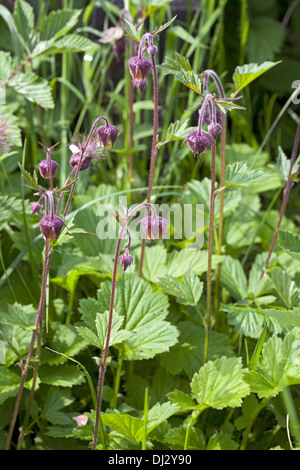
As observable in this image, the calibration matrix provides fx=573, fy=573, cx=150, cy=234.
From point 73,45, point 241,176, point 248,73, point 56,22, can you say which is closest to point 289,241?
point 241,176

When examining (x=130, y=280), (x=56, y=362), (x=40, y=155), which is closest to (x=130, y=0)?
(x=40, y=155)

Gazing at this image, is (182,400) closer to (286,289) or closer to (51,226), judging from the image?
(286,289)

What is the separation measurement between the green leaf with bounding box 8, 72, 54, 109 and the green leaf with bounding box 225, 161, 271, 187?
66cm

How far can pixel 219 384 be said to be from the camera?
136cm

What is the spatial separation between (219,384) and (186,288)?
0.81 feet

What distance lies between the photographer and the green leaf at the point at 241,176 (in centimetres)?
127

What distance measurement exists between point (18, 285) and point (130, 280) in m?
0.44

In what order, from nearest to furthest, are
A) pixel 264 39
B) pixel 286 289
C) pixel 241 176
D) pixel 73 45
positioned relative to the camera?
pixel 241 176
pixel 286 289
pixel 73 45
pixel 264 39

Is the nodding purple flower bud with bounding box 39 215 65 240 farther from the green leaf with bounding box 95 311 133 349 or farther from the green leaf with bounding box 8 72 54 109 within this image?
the green leaf with bounding box 8 72 54 109

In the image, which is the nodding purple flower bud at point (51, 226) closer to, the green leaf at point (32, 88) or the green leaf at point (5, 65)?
the green leaf at point (32, 88)

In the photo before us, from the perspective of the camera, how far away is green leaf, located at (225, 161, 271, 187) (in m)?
1.27

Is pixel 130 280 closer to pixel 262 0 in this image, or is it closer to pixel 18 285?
pixel 18 285

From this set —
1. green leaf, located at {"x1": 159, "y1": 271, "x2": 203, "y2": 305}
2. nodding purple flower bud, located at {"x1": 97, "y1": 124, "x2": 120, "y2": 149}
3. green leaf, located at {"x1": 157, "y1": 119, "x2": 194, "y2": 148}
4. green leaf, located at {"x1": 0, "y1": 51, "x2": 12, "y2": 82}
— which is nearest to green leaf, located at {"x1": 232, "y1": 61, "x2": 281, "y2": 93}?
A: green leaf, located at {"x1": 157, "y1": 119, "x2": 194, "y2": 148}
